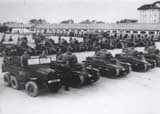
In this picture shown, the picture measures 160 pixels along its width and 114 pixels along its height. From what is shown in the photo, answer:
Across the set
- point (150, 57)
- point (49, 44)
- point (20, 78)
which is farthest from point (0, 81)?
point (49, 44)

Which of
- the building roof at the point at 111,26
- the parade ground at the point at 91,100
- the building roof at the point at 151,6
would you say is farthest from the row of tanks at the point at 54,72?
the building roof at the point at 151,6

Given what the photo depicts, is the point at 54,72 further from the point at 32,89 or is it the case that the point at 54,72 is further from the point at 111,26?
the point at 111,26

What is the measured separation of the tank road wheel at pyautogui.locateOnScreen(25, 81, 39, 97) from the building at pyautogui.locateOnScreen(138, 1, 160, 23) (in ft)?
255

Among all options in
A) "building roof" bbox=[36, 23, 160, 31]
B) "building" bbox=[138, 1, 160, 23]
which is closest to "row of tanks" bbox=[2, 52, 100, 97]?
"building roof" bbox=[36, 23, 160, 31]

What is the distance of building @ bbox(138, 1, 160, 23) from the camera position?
265 ft

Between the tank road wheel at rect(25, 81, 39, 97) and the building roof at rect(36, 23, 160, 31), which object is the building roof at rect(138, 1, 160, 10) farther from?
the tank road wheel at rect(25, 81, 39, 97)

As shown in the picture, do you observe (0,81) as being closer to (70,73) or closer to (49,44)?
(70,73)

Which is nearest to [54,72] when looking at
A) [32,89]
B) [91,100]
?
[32,89]

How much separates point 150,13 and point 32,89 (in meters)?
80.0

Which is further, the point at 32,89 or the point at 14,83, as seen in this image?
the point at 14,83

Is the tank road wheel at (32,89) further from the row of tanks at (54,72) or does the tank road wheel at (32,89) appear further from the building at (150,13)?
the building at (150,13)

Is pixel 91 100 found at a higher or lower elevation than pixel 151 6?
lower

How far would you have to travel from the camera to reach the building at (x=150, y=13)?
80.8 metres

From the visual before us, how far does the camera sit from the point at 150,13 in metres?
82.6
